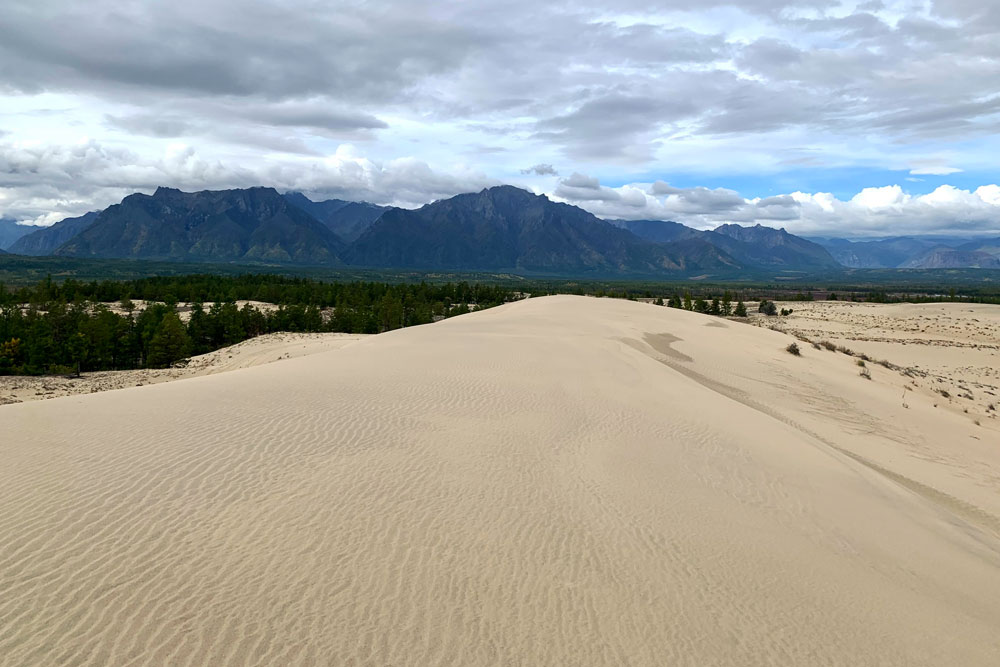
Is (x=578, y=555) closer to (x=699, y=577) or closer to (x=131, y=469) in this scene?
(x=699, y=577)

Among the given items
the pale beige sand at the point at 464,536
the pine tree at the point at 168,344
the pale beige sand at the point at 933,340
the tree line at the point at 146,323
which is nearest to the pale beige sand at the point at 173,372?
the pine tree at the point at 168,344

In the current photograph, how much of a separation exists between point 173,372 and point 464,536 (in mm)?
37923

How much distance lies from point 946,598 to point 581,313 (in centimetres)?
3343

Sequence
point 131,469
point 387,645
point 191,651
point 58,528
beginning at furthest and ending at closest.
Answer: point 131,469
point 58,528
point 387,645
point 191,651

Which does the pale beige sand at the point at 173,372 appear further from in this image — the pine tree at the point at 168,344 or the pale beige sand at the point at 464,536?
the pale beige sand at the point at 464,536

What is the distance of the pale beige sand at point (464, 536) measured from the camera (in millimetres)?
4898

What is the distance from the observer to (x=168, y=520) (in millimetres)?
6316

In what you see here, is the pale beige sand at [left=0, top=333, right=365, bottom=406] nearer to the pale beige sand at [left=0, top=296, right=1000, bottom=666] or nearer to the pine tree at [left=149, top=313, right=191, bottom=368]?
the pine tree at [left=149, top=313, right=191, bottom=368]

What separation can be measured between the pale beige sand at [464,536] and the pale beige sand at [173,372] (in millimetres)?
18004

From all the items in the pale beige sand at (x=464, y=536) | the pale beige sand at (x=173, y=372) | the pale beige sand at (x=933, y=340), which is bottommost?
the pale beige sand at (x=173, y=372)

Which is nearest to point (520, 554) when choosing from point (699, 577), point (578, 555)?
point (578, 555)

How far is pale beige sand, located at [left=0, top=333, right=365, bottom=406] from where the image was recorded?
103 feet

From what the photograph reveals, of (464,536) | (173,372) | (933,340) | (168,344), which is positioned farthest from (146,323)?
(933,340)

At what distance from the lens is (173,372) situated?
38188 millimetres
